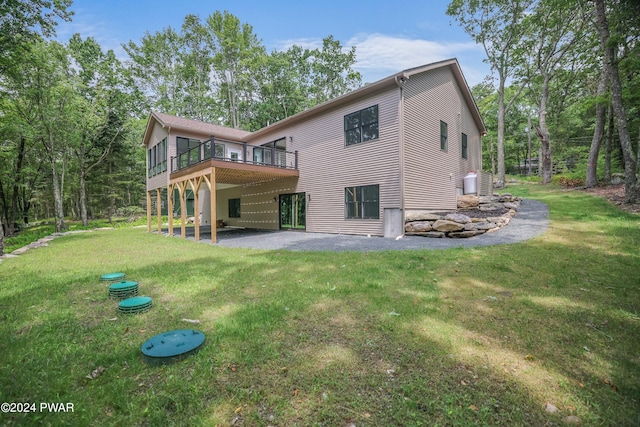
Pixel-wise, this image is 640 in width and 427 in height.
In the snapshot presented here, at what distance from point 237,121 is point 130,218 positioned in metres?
13.8

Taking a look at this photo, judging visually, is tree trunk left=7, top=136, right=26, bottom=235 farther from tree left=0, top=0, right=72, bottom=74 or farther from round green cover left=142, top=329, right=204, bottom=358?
round green cover left=142, top=329, right=204, bottom=358

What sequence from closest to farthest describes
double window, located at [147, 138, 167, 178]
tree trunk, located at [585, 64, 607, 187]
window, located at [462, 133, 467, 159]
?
window, located at [462, 133, 467, 159], tree trunk, located at [585, 64, 607, 187], double window, located at [147, 138, 167, 178]

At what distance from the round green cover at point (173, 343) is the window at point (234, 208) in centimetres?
1574

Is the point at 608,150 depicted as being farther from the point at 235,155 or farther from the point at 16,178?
the point at 16,178

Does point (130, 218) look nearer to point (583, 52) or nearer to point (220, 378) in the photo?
point (220, 378)

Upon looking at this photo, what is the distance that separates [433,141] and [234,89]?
23.8 m

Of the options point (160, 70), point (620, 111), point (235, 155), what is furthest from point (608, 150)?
point (160, 70)

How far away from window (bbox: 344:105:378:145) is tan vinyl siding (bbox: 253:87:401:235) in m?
0.19

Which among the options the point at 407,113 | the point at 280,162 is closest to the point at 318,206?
the point at 280,162

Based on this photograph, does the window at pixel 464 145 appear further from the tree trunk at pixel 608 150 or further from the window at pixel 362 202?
the tree trunk at pixel 608 150

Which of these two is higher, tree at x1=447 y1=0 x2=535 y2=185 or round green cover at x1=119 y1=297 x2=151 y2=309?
tree at x1=447 y1=0 x2=535 y2=185

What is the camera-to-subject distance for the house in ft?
32.6

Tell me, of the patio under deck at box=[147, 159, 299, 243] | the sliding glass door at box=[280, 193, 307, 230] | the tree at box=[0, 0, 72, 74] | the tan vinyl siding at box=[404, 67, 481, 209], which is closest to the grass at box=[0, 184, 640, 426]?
the patio under deck at box=[147, 159, 299, 243]

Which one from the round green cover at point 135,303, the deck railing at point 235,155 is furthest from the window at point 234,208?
the round green cover at point 135,303
